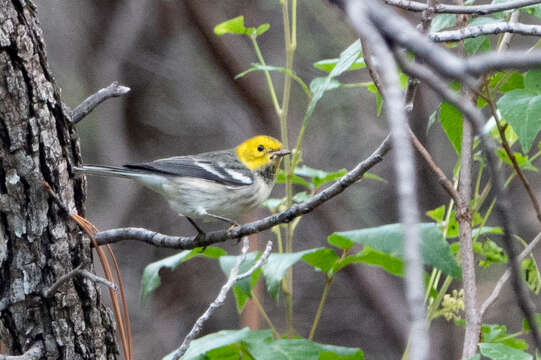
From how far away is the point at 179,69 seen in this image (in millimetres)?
6105

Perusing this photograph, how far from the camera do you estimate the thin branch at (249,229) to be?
54.6 inches

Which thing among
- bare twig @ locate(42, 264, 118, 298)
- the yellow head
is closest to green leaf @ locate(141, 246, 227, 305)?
bare twig @ locate(42, 264, 118, 298)

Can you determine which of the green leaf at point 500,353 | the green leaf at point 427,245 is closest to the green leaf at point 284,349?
the green leaf at point 427,245

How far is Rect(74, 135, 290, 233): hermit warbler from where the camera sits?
2.83 meters

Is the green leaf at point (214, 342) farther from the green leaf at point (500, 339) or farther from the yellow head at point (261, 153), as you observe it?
the yellow head at point (261, 153)

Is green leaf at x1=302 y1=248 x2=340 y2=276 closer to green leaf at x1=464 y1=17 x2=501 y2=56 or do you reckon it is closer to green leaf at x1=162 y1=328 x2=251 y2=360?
green leaf at x1=162 y1=328 x2=251 y2=360

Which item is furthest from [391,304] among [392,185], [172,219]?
[172,219]

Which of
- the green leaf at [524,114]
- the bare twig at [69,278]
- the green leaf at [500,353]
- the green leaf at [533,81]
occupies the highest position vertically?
the green leaf at [533,81]

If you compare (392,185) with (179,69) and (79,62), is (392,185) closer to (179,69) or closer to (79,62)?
(179,69)

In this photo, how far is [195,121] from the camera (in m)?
6.21

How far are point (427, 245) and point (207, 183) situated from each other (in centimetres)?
158

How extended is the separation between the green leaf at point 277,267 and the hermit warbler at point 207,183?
2.75 ft

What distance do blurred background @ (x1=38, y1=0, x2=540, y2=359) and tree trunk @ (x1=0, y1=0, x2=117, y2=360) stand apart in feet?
13.5

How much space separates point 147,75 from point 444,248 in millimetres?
4999
